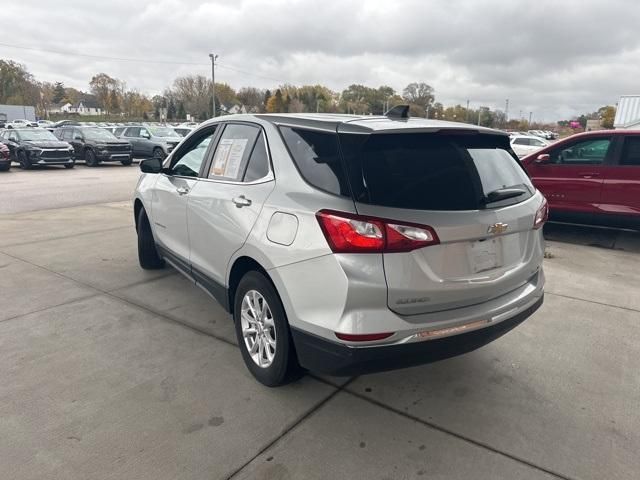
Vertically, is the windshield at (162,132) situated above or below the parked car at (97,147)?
above

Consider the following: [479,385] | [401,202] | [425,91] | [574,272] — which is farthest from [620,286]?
[425,91]

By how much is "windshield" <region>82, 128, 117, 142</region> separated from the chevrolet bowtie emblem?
19.7 metres

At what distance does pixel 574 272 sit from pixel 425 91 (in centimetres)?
9872

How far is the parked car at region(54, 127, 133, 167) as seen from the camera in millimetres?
19031

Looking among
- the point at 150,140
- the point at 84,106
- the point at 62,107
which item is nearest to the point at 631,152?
the point at 150,140

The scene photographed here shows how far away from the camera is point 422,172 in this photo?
8.21 ft

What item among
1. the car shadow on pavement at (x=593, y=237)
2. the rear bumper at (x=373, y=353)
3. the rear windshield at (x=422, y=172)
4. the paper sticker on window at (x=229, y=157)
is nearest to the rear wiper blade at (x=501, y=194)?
the rear windshield at (x=422, y=172)

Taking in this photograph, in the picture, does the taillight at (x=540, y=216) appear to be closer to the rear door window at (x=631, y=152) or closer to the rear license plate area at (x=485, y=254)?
the rear license plate area at (x=485, y=254)

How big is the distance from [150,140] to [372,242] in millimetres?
20735

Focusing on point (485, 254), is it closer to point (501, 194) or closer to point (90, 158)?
point (501, 194)

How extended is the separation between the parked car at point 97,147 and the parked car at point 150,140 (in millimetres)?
1192

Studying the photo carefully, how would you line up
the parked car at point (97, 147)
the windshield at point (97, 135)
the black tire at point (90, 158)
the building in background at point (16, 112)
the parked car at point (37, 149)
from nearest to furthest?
the parked car at point (37, 149), the parked car at point (97, 147), the black tire at point (90, 158), the windshield at point (97, 135), the building in background at point (16, 112)

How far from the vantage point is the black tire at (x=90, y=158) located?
63.0 feet

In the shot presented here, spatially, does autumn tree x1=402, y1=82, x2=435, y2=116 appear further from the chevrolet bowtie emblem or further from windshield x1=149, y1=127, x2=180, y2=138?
the chevrolet bowtie emblem
